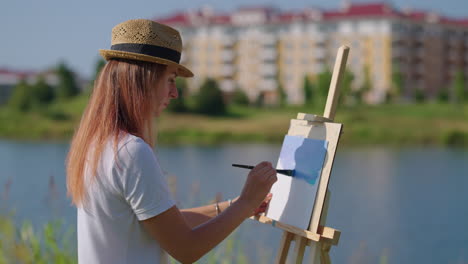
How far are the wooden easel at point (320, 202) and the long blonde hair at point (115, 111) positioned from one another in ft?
2.16

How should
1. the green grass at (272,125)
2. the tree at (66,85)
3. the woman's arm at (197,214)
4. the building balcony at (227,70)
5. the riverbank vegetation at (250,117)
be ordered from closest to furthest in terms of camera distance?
the woman's arm at (197,214) < the green grass at (272,125) < the riverbank vegetation at (250,117) < the tree at (66,85) < the building balcony at (227,70)

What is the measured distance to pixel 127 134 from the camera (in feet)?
4.20

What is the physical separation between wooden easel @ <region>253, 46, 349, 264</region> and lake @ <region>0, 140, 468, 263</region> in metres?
1.07

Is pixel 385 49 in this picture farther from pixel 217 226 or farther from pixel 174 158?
pixel 217 226

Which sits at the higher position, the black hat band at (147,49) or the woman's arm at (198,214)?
the black hat band at (147,49)

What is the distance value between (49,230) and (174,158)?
14806 millimetres

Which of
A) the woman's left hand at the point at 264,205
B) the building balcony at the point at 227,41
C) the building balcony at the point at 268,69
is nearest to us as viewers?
the woman's left hand at the point at 264,205

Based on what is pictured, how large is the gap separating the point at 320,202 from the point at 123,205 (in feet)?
2.34

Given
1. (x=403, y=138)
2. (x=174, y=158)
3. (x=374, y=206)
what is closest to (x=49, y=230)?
(x=374, y=206)

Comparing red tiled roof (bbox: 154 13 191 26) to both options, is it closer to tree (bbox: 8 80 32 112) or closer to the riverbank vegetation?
the riverbank vegetation

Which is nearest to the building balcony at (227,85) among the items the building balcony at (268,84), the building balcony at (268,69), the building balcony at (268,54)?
the building balcony at (268,84)

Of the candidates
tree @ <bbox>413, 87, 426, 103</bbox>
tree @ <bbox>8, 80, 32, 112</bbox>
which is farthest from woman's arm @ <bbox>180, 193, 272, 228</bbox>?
tree @ <bbox>413, 87, 426, 103</bbox>

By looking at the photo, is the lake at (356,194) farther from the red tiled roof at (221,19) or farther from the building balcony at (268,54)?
the red tiled roof at (221,19)

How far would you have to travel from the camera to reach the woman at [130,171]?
4.11 feet
